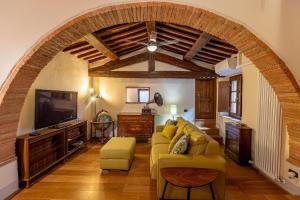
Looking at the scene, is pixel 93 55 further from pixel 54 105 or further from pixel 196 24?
pixel 196 24

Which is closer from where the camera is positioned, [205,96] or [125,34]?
[125,34]

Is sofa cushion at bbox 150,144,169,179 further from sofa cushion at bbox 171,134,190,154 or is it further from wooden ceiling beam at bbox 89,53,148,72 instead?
wooden ceiling beam at bbox 89,53,148,72

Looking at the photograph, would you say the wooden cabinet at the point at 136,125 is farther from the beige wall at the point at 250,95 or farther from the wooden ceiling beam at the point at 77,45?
the beige wall at the point at 250,95

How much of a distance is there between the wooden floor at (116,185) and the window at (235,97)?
169 centimetres

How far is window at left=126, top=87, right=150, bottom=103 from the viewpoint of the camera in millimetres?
8016

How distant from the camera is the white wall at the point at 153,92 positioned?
26.2 ft

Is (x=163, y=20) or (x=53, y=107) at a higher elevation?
(x=163, y=20)

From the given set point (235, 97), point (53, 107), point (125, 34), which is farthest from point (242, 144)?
point (53, 107)

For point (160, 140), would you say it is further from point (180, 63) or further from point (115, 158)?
point (180, 63)

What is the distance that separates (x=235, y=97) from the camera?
20.9 ft

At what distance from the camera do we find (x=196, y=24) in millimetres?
2764

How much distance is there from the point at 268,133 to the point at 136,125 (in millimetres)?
4218

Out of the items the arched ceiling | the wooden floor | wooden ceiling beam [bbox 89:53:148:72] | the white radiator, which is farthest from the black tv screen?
the white radiator

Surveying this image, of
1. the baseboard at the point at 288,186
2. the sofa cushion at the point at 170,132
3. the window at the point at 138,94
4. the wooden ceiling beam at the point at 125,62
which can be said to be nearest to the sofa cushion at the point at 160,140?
the sofa cushion at the point at 170,132
